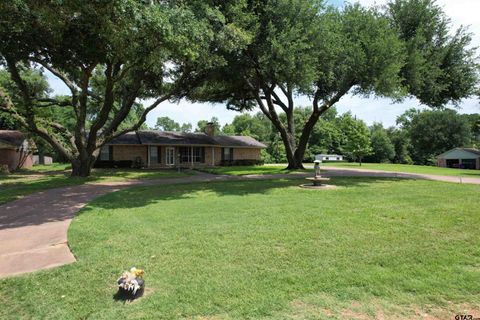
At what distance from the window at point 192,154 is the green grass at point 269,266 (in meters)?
23.7

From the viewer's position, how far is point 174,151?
31.6 m

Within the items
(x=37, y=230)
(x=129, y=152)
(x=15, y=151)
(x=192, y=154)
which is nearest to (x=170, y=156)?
(x=192, y=154)

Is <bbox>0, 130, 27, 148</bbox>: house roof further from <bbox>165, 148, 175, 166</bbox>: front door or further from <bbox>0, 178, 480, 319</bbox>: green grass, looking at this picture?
<bbox>0, 178, 480, 319</bbox>: green grass

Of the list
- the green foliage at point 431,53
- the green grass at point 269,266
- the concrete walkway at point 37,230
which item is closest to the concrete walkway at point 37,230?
the concrete walkway at point 37,230

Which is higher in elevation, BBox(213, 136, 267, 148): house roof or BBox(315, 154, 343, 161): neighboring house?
BBox(213, 136, 267, 148): house roof

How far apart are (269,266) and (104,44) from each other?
40.3 feet

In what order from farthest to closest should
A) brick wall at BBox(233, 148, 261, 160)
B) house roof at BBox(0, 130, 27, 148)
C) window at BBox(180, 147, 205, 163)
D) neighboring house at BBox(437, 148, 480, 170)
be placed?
neighboring house at BBox(437, 148, 480, 170) < brick wall at BBox(233, 148, 261, 160) < window at BBox(180, 147, 205, 163) < house roof at BBox(0, 130, 27, 148)

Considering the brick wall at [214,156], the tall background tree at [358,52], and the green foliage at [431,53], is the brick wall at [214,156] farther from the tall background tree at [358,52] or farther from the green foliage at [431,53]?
the green foliage at [431,53]

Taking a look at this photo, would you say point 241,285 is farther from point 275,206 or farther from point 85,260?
point 275,206

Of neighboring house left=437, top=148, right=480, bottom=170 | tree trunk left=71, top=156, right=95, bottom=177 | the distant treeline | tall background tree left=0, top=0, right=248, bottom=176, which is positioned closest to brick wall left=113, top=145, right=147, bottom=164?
tall background tree left=0, top=0, right=248, bottom=176

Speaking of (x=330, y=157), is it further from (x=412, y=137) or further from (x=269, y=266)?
(x=269, y=266)

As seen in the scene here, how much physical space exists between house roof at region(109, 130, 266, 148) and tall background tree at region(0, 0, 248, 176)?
254 inches

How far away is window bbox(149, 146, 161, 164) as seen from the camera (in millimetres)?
30453

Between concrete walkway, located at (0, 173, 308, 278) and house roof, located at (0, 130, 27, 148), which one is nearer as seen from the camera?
concrete walkway, located at (0, 173, 308, 278)
